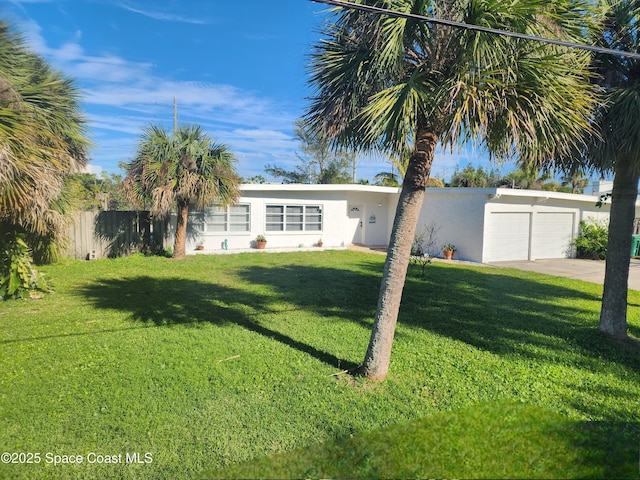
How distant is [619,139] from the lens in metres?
5.48

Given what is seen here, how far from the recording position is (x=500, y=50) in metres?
3.55

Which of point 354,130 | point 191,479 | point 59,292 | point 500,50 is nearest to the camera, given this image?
point 191,479

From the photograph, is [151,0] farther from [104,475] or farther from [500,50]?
[104,475]

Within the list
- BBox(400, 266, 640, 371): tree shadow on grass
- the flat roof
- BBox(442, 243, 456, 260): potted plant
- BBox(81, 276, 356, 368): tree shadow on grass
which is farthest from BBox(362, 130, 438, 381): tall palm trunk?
BBox(442, 243, 456, 260): potted plant

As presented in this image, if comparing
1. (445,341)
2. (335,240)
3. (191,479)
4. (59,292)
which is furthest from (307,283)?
(335,240)

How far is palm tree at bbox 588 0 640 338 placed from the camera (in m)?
5.30

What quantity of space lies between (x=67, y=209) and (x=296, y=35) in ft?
22.5

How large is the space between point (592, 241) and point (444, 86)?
54.6 ft

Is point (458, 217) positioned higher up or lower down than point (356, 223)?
higher up

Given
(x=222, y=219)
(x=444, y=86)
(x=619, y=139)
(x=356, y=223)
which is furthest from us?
(x=356, y=223)

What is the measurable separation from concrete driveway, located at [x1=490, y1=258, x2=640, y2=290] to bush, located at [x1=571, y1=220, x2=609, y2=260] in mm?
731

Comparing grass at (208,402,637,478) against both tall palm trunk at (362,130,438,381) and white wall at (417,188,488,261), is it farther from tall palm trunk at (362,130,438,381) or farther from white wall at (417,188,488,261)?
white wall at (417,188,488,261)

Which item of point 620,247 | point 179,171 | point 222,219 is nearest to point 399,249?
point 620,247

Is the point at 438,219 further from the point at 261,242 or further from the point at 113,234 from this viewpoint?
the point at 113,234
